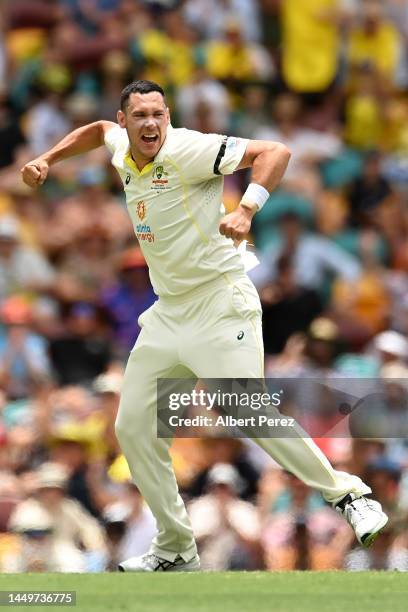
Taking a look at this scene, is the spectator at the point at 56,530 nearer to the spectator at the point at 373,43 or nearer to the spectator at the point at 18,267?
the spectator at the point at 18,267

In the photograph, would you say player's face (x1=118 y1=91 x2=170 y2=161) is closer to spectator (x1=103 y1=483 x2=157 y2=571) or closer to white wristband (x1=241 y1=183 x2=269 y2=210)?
white wristband (x1=241 y1=183 x2=269 y2=210)

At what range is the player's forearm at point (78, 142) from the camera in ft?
26.5

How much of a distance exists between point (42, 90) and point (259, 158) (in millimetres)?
6852

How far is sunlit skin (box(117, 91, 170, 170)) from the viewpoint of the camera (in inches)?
297

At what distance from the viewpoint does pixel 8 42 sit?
47.1ft

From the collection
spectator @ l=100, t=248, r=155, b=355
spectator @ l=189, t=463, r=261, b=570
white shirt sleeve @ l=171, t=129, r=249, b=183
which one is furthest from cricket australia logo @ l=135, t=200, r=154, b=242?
spectator @ l=100, t=248, r=155, b=355

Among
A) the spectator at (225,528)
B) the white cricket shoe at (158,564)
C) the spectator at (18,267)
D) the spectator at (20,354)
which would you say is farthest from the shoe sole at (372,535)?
the spectator at (18,267)

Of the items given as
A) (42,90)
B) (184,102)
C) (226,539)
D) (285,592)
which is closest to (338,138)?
(184,102)

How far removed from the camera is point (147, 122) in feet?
24.7

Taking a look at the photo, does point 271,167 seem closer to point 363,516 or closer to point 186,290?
point 186,290

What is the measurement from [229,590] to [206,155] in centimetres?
186

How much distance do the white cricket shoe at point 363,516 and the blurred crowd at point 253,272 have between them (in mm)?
1050

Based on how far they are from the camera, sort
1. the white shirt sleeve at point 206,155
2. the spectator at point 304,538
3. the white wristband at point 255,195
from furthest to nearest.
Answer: the spectator at point 304,538 < the white shirt sleeve at point 206,155 < the white wristband at point 255,195

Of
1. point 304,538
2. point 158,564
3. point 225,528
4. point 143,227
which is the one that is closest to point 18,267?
point 225,528
